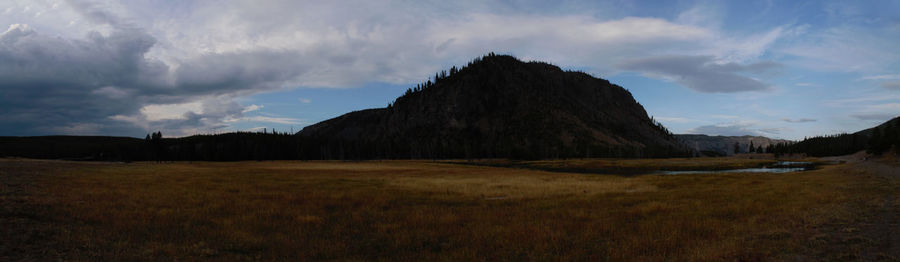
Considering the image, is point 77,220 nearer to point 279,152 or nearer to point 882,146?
point 882,146

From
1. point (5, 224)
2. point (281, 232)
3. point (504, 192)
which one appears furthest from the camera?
point (504, 192)

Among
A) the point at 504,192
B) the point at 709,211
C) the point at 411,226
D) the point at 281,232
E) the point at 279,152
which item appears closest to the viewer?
the point at 281,232

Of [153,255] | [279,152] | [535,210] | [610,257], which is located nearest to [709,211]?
[535,210]

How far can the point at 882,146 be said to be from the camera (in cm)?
10475

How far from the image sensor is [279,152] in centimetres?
18888

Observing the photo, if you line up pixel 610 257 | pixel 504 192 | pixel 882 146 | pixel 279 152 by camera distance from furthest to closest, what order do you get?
pixel 279 152
pixel 882 146
pixel 504 192
pixel 610 257

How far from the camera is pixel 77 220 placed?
53.9 feet

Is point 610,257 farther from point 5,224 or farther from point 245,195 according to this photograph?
point 245,195

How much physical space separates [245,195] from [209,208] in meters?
6.49

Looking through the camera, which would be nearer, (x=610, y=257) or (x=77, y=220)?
(x=610, y=257)

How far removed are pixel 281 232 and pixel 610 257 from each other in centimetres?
1166

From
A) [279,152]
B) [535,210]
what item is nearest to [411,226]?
[535,210]

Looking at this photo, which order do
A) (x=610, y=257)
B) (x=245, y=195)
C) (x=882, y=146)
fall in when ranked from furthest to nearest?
(x=882, y=146), (x=245, y=195), (x=610, y=257)

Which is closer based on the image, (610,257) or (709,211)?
(610,257)
